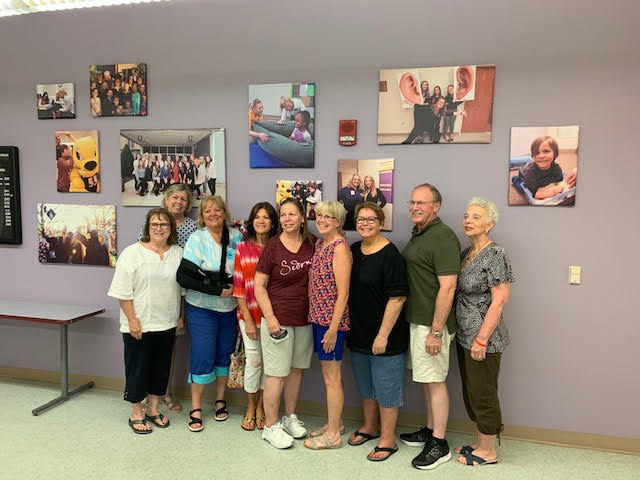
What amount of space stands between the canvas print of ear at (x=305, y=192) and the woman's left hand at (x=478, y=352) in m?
1.30

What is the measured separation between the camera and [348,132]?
3.06 metres

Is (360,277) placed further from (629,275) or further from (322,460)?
(629,275)

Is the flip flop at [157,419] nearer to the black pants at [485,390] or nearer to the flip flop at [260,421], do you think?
the flip flop at [260,421]

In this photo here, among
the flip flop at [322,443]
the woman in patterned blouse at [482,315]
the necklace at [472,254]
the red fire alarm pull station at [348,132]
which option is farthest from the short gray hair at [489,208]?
the flip flop at [322,443]

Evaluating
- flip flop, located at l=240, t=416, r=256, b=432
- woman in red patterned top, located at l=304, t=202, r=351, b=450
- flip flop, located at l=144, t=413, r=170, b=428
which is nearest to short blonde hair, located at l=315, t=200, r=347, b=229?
woman in red patterned top, located at l=304, t=202, r=351, b=450

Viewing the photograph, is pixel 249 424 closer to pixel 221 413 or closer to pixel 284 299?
pixel 221 413

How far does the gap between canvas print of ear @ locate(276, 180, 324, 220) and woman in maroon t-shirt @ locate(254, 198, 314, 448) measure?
1.05ft

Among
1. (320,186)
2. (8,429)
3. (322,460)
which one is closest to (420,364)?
(322,460)

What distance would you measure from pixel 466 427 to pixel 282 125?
2354 millimetres

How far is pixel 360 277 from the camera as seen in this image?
2674 millimetres

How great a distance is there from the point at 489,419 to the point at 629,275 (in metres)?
1.21

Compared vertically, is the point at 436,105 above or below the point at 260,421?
above

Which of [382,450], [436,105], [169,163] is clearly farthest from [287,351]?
[436,105]

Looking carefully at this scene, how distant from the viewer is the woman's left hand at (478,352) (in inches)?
101
